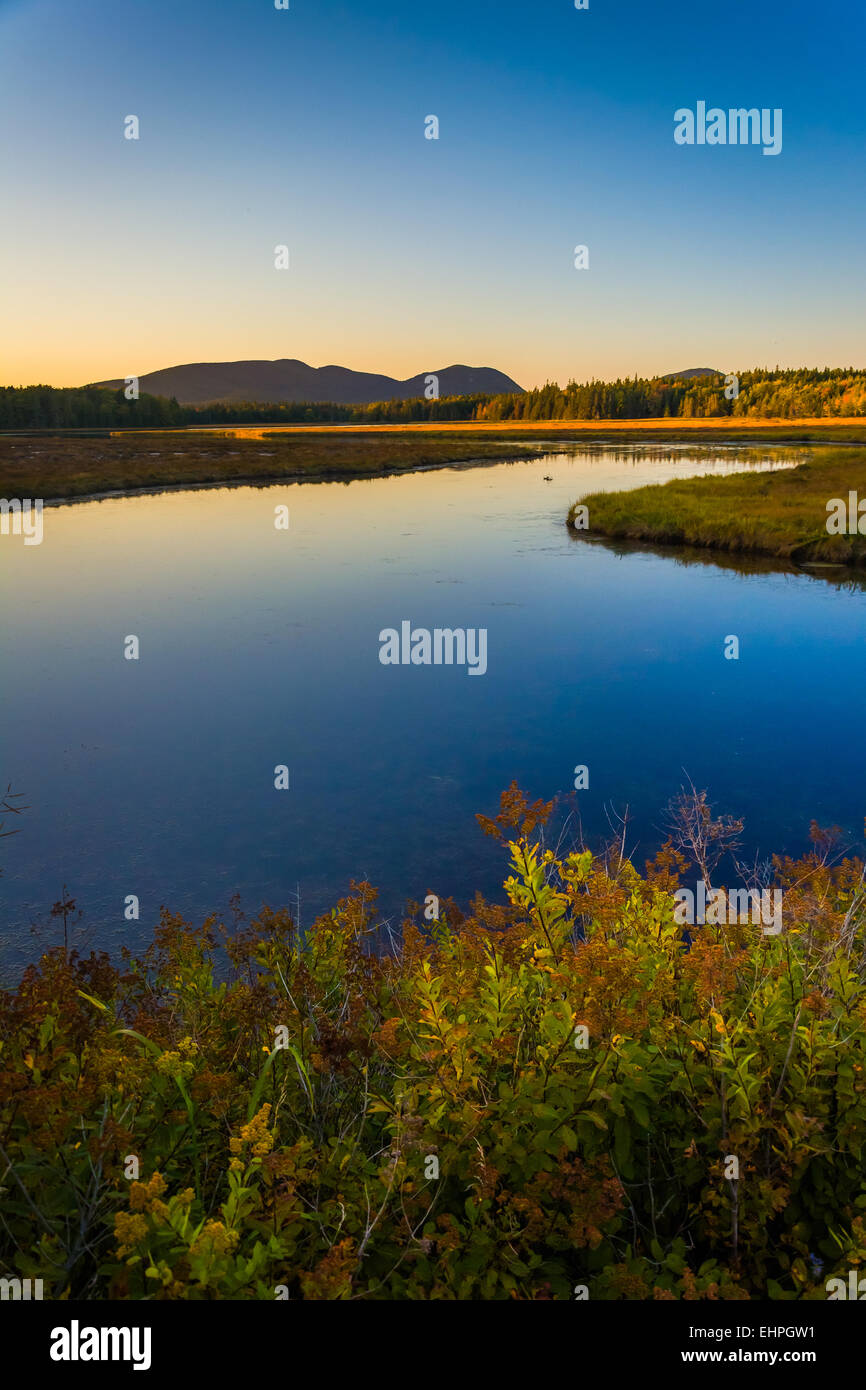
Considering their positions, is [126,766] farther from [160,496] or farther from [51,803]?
[160,496]

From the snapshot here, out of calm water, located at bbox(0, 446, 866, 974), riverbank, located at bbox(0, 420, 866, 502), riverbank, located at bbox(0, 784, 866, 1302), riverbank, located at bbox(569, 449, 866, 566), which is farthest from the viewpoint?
riverbank, located at bbox(0, 420, 866, 502)

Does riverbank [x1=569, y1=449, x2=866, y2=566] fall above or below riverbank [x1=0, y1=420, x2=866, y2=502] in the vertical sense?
below

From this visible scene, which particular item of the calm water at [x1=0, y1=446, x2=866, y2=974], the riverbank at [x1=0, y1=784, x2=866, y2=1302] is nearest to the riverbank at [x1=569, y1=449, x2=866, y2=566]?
the calm water at [x1=0, y1=446, x2=866, y2=974]

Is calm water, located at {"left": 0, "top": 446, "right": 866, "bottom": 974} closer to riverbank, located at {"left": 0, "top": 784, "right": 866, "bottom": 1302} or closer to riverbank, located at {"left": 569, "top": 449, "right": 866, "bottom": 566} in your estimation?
riverbank, located at {"left": 569, "top": 449, "right": 866, "bottom": 566}

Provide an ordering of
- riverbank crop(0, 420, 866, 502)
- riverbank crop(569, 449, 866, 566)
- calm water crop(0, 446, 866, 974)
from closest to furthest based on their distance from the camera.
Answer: calm water crop(0, 446, 866, 974) → riverbank crop(569, 449, 866, 566) → riverbank crop(0, 420, 866, 502)

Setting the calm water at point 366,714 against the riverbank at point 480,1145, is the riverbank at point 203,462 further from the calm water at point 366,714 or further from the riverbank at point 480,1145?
the riverbank at point 480,1145

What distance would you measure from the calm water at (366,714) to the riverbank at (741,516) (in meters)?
2.99

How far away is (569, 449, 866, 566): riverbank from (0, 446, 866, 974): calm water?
2987mm

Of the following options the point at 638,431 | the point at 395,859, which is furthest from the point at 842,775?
the point at 638,431

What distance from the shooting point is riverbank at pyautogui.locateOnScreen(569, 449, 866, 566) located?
3044 centimetres

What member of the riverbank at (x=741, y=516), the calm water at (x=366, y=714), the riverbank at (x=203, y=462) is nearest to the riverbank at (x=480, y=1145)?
the calm water at (x=366, y=714)

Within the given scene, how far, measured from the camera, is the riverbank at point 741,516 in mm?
30438

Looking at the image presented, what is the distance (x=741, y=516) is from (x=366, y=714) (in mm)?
24535

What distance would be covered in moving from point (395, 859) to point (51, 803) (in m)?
5.11
